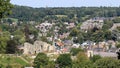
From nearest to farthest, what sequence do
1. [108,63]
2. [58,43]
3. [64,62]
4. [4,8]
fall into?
[4,8] < [108,63] < [64,62] < [58,43]

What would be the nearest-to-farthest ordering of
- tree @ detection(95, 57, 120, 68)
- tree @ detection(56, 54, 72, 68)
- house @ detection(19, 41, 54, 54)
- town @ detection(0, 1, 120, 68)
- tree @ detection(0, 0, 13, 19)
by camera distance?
1. tree @ detection(0, 0, 13, 19)
2. tree @ detection(95, 57, 120, 68)
3. town @ detection(0, 1, 120, 68)
4. tree @ detection(56, 54, 72, 68)
5. house @ detection(19, 41, 54, 54)

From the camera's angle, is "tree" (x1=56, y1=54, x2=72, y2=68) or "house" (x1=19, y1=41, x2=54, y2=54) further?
"house" (x1=19, y1=41, x2=54, y2=54)

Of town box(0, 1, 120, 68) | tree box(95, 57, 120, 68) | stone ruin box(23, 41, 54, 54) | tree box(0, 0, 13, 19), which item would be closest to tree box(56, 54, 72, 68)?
A: town box(0, 1, 120, 68)

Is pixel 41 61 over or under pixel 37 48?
over

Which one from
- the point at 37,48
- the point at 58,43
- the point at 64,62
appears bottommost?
the point at 58,43

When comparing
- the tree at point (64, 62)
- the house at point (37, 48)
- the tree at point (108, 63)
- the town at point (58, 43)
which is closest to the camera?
the tree at point (108, 63)

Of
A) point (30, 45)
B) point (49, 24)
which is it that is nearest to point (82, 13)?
point (49, 24)

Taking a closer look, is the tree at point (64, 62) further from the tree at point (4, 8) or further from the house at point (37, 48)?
the tree at point (4, 8)

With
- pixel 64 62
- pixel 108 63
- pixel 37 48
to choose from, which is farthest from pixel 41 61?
pixel 37 48

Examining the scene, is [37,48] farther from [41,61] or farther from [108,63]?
[108,63]

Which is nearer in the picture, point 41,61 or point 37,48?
point 41,61

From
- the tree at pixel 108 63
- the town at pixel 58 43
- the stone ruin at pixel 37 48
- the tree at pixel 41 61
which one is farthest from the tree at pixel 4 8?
the stone ruin at pixel 37 48

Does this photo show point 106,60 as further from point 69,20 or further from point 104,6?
point 104,6

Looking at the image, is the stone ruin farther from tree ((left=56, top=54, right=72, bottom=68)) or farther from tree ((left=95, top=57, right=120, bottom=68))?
tree ((left=95, top=57, right=120, bottom=68))
